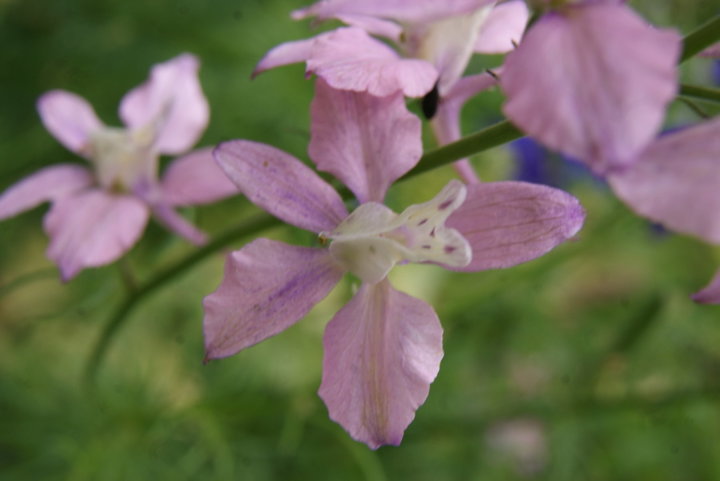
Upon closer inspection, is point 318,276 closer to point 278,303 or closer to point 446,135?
point 278,303

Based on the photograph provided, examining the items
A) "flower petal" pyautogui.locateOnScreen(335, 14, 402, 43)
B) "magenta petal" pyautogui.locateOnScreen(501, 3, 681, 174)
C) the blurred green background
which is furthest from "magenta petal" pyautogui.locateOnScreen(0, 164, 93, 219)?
"magenta petal" pyautogui.locateOnScreen(501, 3, 681, 174)

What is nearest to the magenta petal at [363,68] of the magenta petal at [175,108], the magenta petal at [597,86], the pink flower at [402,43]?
the pink flower at [402,43]

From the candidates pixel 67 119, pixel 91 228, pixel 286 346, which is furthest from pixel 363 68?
pixel 286 346

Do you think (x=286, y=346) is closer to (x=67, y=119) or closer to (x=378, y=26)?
(x=67, y=119)

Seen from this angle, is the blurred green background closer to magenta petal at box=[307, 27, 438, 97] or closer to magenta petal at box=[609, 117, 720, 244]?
magenta petal at box=[307, 27, 438, 97]

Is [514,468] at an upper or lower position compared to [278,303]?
lower

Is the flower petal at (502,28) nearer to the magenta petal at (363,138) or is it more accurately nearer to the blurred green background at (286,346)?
the magenta petal at (363,138)

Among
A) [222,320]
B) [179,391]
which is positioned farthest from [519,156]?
[222,320]
